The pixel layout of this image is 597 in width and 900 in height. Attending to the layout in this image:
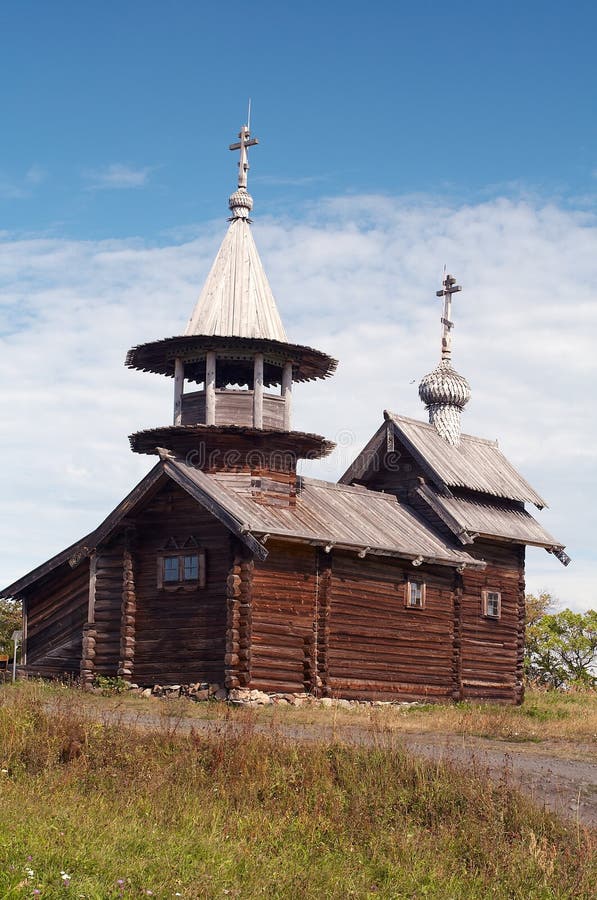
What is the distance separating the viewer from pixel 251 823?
475 inches

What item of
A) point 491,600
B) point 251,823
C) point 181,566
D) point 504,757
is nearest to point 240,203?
point 181,566

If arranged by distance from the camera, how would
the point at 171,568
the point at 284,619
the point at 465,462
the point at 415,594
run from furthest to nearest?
the point at 465,462 → the point at 415,594 → the point at 171,568 → the point at 284,619

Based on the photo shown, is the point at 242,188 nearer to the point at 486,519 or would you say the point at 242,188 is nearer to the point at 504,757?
the point at 486,519

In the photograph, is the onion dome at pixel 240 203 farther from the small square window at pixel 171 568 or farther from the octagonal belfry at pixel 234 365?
the small square window at pixel 171 568

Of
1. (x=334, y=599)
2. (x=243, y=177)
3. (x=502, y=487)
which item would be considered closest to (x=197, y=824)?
(x=334, y=599)

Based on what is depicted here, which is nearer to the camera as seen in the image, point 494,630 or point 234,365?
point 234,365

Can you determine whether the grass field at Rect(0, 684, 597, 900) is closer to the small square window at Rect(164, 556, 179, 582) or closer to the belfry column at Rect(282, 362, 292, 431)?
the small square window at Rect(164, 556, 179, 582)

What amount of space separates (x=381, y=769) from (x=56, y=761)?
3.90 metres

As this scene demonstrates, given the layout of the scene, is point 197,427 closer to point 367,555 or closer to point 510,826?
point 367,555

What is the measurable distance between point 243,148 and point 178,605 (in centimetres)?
1212

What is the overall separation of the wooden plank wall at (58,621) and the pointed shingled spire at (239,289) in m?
6.74

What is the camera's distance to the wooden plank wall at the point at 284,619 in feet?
83.9

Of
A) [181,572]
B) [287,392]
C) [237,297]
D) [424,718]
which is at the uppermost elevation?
[237,297]

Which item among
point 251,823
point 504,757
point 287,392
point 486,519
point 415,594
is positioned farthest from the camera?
point 486,519
